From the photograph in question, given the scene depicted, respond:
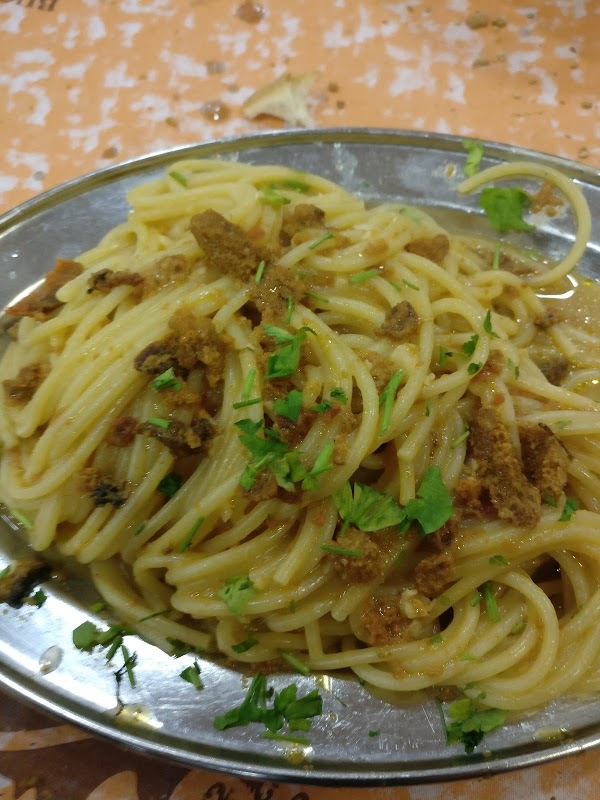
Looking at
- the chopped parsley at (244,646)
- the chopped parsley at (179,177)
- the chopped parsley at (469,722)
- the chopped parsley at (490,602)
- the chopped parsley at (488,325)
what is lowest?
the chopped parsley at (469,722)

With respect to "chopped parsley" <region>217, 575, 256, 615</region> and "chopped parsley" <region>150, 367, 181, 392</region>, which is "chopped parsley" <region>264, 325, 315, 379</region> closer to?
"chopped parsley" <region>150, 367, 181, 392</region>

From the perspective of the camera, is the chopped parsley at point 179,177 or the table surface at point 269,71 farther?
the table surface at point 269,71

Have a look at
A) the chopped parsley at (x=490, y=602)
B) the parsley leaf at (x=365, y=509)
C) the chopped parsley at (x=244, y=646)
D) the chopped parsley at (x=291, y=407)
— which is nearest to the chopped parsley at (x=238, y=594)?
the chopped parsley at (x=244, y=646)

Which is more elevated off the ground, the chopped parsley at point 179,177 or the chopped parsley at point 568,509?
the chopped parsley at point 179,177

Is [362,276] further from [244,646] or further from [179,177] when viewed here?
[244,646]

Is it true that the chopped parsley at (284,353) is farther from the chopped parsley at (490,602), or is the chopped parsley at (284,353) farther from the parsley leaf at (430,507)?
the chopped parsley at (490,602)

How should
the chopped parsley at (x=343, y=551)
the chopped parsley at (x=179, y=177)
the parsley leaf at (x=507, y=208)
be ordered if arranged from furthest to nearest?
the parsley leaf at (x=507, y=208) < the chopped parsley at (x=179, y=177) < the chopped parsley at (x=343, y=551)
